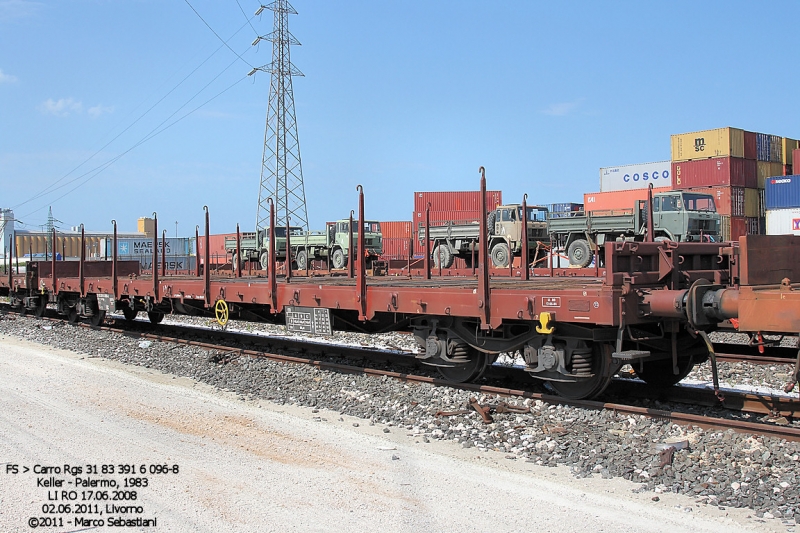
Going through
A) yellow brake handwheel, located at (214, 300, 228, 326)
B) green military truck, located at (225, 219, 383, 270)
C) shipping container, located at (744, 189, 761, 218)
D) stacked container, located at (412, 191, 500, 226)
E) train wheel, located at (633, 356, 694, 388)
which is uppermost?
stacked container, located at (412, 191, 500, 226)

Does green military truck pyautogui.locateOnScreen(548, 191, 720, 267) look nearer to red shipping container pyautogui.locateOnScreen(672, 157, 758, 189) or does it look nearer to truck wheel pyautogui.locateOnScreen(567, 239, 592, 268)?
truck wheel pyautogui.locateOnScreen(567, 239, 592, 268)

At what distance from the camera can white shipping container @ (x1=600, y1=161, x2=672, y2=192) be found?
43781 mm

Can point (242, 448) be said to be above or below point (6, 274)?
below

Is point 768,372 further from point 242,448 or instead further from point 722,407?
point 242,448

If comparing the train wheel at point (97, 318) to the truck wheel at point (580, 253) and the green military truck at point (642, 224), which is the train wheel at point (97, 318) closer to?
the green military truck at point (642, 224)

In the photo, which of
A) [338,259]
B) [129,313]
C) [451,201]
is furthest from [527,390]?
[451,201]

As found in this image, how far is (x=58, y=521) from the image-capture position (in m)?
4.93

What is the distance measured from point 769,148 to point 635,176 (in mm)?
8944

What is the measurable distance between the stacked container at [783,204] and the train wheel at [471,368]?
26.7m

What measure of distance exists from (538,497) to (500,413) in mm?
2365

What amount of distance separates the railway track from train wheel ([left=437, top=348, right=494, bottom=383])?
0.18 m

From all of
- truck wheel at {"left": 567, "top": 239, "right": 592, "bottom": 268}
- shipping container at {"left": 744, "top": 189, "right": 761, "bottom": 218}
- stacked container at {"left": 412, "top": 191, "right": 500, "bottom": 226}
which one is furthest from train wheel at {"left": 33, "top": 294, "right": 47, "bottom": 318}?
shipping container at {"left": 744, "top": 189, "right": 761, "bottom": 218}

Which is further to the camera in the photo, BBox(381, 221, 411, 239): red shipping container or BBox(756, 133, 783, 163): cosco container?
BBox(381, 221, 411, 239): red shipping container

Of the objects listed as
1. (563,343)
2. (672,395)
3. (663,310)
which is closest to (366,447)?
(563,343)
